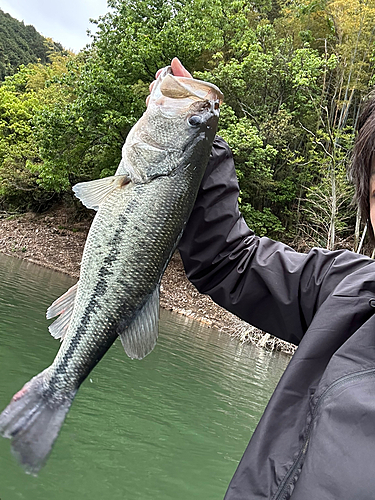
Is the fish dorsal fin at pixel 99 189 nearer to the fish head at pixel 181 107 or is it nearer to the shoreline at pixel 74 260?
the fish head at pixel 181 107

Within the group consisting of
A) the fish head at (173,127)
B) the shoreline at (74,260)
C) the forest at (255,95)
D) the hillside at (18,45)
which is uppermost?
the hillside at (18,45)

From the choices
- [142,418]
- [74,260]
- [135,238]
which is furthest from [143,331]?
[74,260]

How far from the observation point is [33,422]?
1.57 metres

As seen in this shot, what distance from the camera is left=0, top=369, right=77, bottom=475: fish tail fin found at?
148 centimetres

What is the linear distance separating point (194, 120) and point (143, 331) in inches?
34.3

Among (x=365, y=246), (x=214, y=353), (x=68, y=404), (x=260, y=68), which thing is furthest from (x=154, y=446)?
(x=260, y=68)

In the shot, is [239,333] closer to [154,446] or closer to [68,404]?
[154,446]

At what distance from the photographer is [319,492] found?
1.17 meters

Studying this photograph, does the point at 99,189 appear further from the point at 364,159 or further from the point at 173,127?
the point at 364,159

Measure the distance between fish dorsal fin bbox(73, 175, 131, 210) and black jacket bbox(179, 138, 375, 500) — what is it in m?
0.34

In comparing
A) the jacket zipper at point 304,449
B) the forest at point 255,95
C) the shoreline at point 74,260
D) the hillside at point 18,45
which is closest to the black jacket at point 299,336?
the jacket zipper at point 304,449

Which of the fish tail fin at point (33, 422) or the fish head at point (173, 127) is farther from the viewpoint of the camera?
the fish head at point (173, 127)

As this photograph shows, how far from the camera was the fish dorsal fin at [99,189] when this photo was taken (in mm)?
1847

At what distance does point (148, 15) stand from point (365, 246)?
12.7m
